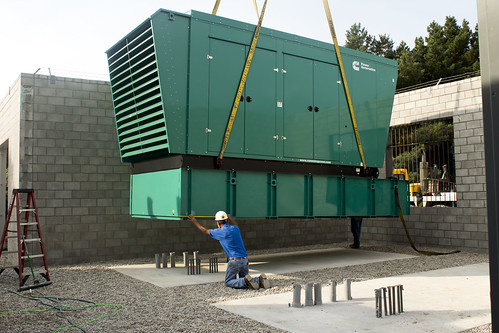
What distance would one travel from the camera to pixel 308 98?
10086 mm

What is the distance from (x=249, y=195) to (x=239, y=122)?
1.46m

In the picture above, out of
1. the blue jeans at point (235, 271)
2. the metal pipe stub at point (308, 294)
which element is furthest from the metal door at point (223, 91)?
the metal pipe stub at point (308, 294)

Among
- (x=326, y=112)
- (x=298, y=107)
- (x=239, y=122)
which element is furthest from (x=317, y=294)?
(x=326, y=112)

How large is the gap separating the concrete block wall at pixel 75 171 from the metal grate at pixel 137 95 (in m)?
1.07

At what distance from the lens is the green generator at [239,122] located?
329 inches

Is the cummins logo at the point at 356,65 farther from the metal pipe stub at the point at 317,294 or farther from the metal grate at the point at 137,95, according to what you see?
the metal pipe stub at the point at 317,294

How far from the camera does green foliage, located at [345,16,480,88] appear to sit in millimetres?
34031

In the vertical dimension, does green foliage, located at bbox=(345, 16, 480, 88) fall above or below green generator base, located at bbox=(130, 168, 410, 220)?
above

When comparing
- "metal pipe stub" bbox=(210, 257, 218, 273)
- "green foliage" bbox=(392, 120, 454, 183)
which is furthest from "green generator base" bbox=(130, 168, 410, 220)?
"green foliage" bbox=(392, 120, 454, 183)

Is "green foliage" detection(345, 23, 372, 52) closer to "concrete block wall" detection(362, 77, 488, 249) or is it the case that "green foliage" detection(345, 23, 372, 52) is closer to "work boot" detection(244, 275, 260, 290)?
"concrete block wall" detection(362, 77, 488, 249)

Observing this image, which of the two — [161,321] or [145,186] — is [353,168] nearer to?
[145,186]

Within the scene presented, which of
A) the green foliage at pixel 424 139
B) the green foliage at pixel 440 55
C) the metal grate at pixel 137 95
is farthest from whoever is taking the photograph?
the green foliage at pixel 440 55

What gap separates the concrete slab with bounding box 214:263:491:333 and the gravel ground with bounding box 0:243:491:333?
299 mm

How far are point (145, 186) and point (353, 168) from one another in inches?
194
